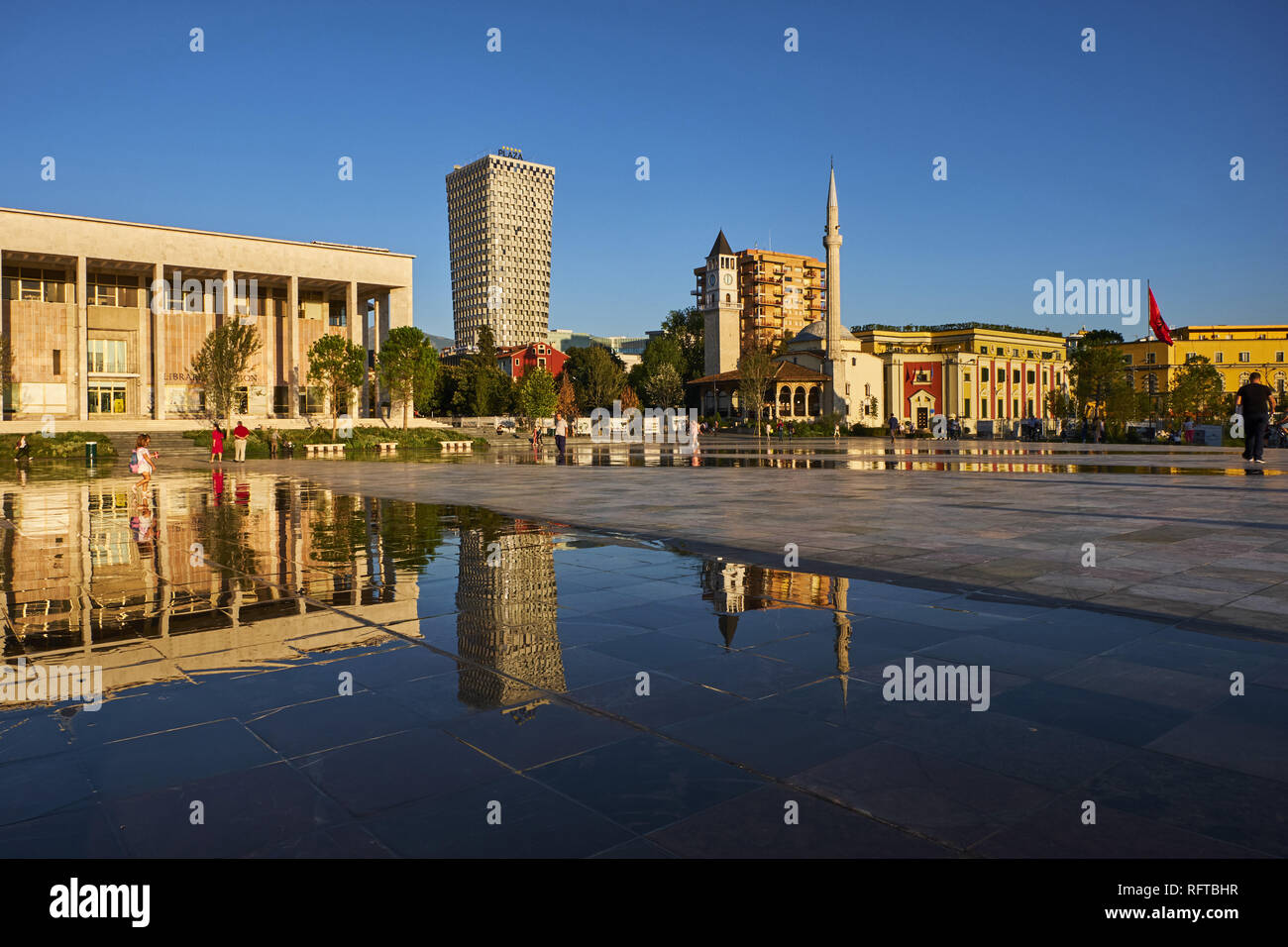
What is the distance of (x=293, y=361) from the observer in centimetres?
6412

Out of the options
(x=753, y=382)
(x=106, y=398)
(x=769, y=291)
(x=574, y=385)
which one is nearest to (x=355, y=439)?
(x=106, y=398)

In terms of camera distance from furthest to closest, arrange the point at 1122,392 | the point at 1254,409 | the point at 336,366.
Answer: the point at 1122,392
the point at 336,366
the point at 1254,409

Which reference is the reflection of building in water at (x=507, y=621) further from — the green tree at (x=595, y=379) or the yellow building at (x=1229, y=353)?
the yellow building at (x=1229, y=353)

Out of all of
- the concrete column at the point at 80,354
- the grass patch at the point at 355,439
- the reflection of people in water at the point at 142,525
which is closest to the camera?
the reflection of people in water at the point at 142,525

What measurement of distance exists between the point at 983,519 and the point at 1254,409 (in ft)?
30.6

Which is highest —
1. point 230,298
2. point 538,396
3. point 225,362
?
point 230,298

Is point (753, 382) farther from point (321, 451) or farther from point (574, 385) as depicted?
point (321, 451)

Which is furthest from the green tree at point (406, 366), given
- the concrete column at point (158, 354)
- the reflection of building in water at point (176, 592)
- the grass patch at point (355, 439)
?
the reflection of building in water at point (176, 592)

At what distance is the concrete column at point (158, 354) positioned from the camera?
187ft

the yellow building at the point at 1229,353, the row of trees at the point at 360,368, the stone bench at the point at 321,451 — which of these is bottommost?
the stone bench at the point at 321,451

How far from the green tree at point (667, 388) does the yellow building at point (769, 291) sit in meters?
22.1

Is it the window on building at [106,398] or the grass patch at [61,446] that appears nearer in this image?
the grass patch at [61,446]

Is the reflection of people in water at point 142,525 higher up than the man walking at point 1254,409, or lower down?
lower down
